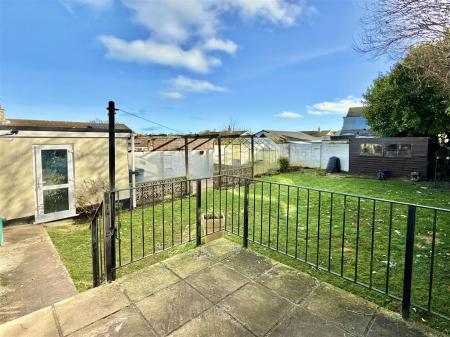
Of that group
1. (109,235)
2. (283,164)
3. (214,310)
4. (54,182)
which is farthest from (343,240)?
(283,164)

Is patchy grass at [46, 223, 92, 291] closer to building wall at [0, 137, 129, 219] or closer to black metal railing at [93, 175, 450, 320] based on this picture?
black metal railing at [93, 175, 450, 320]

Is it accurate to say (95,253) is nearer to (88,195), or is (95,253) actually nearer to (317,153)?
(88,195)

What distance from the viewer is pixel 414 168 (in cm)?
1191

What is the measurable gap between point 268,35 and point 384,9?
4.50m

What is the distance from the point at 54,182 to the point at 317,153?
15091 millimetres

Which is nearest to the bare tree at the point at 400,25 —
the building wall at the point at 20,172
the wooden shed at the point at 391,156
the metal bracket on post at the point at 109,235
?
the metal bracket on post at the point at 109,235

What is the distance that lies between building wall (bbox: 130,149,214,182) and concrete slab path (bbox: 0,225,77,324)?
16.0 feet

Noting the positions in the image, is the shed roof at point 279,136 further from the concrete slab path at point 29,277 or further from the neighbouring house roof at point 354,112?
the concrete slab path at point 29,277

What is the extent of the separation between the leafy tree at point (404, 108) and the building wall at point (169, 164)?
1046cm

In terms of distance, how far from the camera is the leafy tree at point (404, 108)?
11.8 metres

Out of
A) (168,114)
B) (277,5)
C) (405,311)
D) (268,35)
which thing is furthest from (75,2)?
(168,114)

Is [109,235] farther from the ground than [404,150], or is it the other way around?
[404,150]

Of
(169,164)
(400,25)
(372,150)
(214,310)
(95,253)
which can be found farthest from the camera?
(372,150)

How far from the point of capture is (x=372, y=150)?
1344 centimetres
